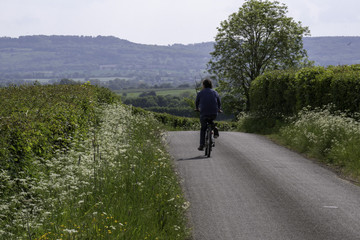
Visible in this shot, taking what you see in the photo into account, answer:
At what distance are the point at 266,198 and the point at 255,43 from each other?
40.8 meters

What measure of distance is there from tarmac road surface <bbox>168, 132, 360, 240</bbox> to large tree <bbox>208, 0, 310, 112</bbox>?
3509 cm

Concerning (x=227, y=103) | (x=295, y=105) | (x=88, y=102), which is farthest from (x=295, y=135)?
(x=227, y=103)

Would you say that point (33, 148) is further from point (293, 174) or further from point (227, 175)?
point (293, 174)

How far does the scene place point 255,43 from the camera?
47219mm

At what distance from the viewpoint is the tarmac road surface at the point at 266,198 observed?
21.2ft

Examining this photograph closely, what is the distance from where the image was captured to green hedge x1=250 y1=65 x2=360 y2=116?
1468 cm

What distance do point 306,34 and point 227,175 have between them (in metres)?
43.0

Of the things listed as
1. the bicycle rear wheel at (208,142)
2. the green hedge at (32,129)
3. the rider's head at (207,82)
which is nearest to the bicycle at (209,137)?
the bicycle rear wheel at (208,142)

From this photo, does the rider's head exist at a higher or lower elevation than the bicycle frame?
higher

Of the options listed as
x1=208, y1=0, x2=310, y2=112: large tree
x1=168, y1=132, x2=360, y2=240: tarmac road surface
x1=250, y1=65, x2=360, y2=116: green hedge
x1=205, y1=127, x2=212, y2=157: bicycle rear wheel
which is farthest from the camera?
x1=208, y1=0, x2=310, y2=112: large tree

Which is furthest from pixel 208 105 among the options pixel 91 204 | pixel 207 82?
pixel 91 204

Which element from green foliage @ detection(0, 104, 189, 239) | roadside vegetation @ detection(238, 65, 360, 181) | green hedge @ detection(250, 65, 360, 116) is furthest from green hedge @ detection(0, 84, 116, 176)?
green hedge @ detection(250, 65, 360, 116)

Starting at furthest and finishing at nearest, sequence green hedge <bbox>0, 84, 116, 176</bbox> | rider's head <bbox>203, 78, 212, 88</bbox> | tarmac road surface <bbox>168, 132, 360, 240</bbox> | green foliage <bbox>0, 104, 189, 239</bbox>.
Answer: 1. rider's head <bbox>203, 78, 212, 88</bbox>
2. tarmac road surface <bbox>168, 132, 360, 240</bbox>
3. green hedge <bbox>0, 84, 116, 176</bbox>
4. green foliage <bbox>0, 104, 189, 239</bbox>

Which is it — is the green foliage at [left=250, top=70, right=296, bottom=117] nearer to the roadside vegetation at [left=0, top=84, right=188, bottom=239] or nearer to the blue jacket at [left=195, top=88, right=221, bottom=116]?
the blue jacket at [left=195, top=88, right=221, bottom=116]
